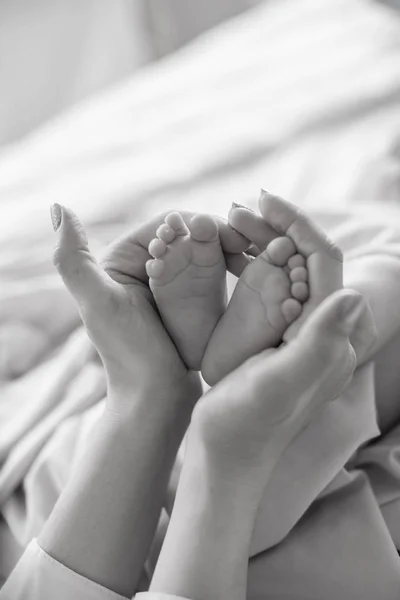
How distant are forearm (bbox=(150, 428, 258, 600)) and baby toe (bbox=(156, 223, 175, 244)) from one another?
18 cm

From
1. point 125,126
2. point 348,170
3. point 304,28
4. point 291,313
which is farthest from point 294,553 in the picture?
point 304,28

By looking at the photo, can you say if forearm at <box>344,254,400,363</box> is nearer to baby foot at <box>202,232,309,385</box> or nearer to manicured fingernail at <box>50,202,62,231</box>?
baby foot at <box>202,232,309,385</box>

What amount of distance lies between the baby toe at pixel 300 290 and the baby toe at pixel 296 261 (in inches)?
0.6

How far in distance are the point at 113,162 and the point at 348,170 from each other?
374mm

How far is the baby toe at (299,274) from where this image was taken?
639mm

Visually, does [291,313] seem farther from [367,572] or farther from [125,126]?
[125,126]

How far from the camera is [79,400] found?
80cm

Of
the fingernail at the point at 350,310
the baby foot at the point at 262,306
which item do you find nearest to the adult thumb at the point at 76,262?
the baby foot at the point at 262,306

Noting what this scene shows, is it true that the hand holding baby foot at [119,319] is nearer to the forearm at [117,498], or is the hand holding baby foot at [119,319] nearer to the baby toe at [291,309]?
the forearm at [117,498]

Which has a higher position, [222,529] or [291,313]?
[291,313]

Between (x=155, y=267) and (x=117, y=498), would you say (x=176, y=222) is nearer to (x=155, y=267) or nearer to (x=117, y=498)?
(x=155, y=267)

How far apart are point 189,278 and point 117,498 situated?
21cm

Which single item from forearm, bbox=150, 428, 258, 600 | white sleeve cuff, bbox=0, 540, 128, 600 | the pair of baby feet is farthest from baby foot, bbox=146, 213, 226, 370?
white sleeve cuff, bbox=0, 540, 128, 600

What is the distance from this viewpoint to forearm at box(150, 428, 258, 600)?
0.61 meters
